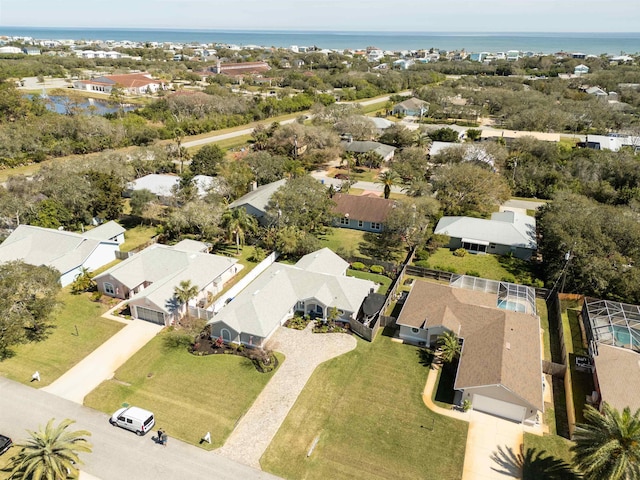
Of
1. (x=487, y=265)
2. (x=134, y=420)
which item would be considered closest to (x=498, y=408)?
(x=487, y=265)

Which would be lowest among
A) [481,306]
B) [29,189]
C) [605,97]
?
[481,306]

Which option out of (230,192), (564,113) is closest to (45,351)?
(230,192)

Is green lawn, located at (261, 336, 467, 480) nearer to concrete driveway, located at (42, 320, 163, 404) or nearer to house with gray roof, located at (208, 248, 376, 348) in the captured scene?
house with gray roof, located at (208, 248, 376, 348)

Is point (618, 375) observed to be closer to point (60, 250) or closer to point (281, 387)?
point (281, 387)

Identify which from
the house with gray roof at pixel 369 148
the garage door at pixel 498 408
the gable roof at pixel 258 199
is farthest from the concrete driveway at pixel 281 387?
the house with gray roof at pixel 369 148

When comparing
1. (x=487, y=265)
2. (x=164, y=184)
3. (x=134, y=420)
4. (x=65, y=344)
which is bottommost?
(x=65, y=344)

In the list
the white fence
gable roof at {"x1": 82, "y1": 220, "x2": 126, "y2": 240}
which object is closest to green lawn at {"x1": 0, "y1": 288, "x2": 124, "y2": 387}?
the white fence

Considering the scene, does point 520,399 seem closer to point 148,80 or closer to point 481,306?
point 481,306
